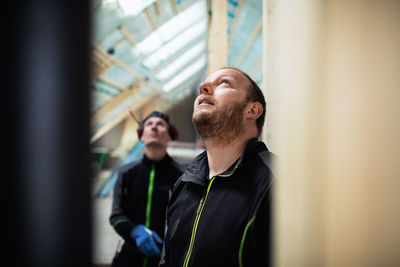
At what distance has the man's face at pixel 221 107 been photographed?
3.14 feet

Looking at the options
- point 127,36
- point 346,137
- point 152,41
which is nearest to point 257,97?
point 346,137

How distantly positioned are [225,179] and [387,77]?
0.67 metres

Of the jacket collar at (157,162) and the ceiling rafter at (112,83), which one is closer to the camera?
the jacket collar at (157,162)

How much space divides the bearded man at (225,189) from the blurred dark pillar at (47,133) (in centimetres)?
57

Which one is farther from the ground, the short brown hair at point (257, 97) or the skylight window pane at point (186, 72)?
the skylight window pane at point (186, 72)

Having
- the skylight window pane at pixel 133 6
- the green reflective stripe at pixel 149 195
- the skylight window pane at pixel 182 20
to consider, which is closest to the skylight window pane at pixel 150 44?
the skylight window pane at pixel 182 20

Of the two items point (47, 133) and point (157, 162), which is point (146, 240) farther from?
point (47, 133)

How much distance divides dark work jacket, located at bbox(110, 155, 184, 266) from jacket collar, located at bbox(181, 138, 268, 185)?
59 cm

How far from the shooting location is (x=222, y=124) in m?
0.95

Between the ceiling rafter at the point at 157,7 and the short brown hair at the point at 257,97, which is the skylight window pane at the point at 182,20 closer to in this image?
the ceiling rafter at the point at 157,7

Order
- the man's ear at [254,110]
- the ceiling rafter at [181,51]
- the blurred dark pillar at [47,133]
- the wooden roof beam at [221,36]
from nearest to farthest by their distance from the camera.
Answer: the blurred dark pillar at [47,133]
the man's ear at [254,110]
the wooden roof beam at [221,36]
the ceiling rafter at [181,51]

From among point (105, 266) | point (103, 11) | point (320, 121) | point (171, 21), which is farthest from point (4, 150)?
point (171, 21)

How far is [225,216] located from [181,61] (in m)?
5.97

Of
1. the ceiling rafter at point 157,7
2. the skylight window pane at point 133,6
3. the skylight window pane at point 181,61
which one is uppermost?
the skylight window pane at point 181,61
